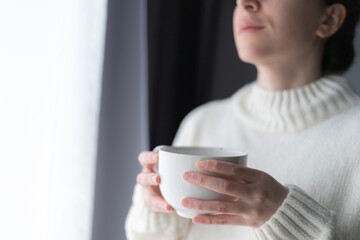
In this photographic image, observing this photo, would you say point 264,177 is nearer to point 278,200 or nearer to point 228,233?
point 278,200

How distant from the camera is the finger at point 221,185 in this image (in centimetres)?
49

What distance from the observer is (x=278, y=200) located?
536 millimetres

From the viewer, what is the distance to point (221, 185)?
490 mm

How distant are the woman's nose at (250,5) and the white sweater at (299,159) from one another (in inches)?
8.7

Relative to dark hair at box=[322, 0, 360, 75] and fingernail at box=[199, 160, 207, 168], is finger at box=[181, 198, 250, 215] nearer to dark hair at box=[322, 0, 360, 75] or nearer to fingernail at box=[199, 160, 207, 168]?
fingernail at box=[199, 160, 207, 168]

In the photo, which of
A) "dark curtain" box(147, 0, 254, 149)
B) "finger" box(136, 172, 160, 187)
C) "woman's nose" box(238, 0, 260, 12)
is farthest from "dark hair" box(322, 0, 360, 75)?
"finger" box(136, 172, 160, 187)

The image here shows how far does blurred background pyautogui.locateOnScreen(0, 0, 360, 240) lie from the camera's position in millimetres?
530

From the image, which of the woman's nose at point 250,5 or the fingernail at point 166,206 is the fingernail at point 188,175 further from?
the woman's nose at point 250,5

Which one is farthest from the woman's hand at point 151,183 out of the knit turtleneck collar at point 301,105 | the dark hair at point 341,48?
the dark hair at point 341,48

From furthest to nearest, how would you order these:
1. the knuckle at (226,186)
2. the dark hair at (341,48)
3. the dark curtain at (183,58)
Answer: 1. the dark curtain at (183,58)
2. the dark hair at (341,48)
3. the knuckle at (226,186)

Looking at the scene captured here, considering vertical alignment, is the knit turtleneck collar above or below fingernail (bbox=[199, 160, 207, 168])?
above

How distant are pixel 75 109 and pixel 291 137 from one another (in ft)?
1.61

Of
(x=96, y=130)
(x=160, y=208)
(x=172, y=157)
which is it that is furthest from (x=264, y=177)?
(x=96, y=130)

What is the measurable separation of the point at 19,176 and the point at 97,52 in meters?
0.30
